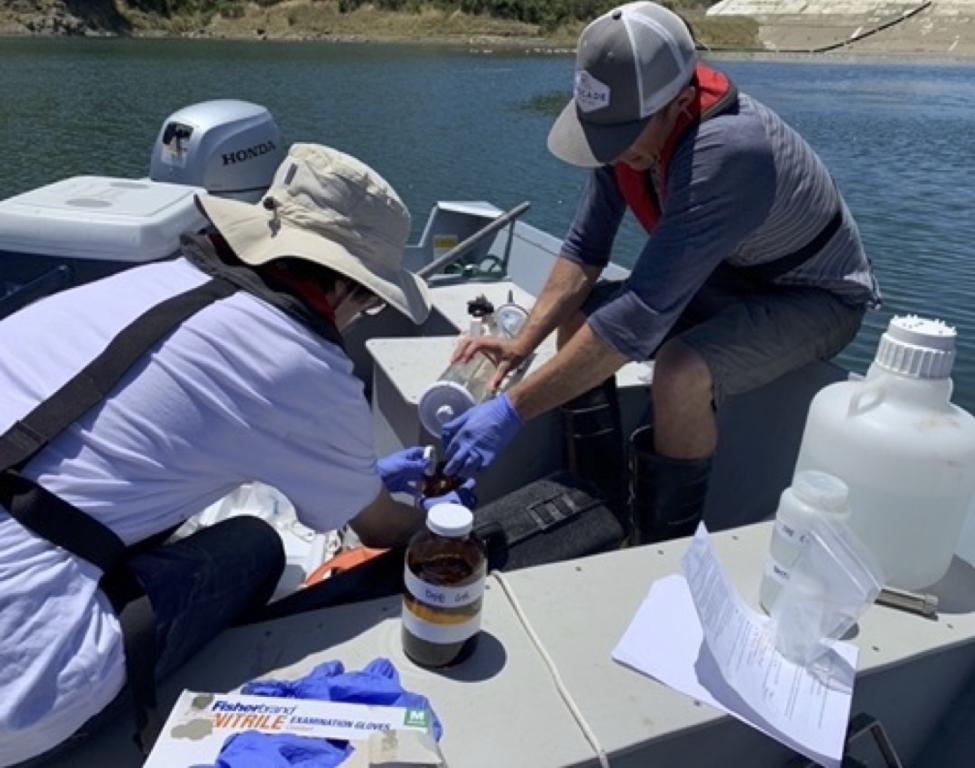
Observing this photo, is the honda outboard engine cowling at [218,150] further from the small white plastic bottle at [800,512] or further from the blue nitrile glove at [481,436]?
the small white plastic bottle at [800,512]

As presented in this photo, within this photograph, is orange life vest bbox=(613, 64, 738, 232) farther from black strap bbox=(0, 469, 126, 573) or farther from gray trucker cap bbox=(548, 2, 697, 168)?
black strap bbox=(0, 469, 126, 573)

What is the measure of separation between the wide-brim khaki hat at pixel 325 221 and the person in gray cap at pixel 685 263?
59 centimetres

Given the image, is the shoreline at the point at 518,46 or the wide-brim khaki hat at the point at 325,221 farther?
the shoreline at the point at 518,46

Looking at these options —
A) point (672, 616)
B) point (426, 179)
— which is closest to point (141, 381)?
point (672, 616)

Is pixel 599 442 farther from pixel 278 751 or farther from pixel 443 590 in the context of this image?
pixel 278 751

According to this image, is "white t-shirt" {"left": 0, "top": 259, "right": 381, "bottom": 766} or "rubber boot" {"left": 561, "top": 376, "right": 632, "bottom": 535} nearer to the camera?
"white t-shirt" {"left": 0, "top": 259, "right": 381, "bottom": 766}

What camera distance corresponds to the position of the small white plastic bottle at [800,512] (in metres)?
1.39

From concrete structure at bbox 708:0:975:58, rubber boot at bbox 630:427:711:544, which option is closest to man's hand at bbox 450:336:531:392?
rubber boot at bbox 630:427:711:544

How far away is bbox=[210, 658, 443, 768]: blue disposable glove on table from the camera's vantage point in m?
1.08

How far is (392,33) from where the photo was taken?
175 ft

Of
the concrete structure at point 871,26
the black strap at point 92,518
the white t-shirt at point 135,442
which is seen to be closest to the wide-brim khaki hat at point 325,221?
the white t-shirt at point 135,442

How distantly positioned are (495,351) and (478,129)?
15.3 metres

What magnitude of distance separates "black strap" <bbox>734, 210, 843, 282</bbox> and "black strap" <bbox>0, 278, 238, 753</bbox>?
1.54 m

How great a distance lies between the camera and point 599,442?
230cm
